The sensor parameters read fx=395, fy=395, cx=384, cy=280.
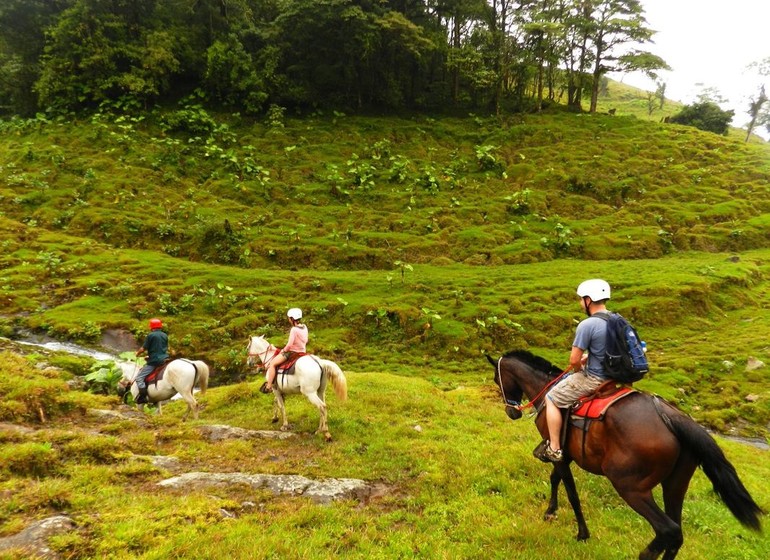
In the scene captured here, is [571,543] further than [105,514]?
Yes

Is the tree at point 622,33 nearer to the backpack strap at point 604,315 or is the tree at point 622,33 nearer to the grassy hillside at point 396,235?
the grassy hillside at point 396,235

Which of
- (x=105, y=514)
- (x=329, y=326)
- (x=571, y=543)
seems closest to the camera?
(x=105, y=514)

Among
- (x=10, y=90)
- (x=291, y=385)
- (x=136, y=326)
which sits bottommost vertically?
(x=136, y=326)

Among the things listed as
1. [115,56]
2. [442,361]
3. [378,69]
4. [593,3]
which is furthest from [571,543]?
[593,3]

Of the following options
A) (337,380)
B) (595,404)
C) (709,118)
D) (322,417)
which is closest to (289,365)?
(337,380)

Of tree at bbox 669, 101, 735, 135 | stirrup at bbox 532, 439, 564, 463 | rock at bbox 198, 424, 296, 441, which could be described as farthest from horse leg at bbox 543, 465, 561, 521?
tree at bbox 669, 101, 735, 135

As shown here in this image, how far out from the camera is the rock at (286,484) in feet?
27.7

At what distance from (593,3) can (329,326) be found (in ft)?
201

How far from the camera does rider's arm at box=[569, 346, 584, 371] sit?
745 centimetres

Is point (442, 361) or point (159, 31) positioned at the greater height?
point (159, 31)

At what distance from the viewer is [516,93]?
6178cm

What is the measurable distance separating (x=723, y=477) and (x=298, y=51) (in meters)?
60.1

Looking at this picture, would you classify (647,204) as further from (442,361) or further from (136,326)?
(136,326)

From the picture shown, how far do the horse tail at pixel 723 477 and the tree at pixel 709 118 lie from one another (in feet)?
Result: 277
